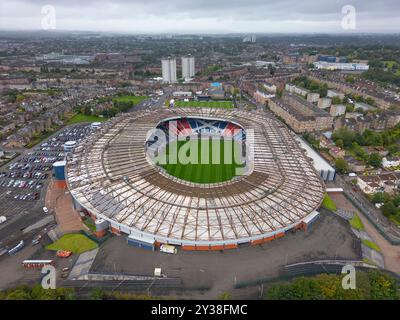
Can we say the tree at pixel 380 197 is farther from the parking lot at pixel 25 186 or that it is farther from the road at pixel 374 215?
the parking lot at pixel 25 186

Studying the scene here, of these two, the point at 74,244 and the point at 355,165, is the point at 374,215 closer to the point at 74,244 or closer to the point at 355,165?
the point at 355,165

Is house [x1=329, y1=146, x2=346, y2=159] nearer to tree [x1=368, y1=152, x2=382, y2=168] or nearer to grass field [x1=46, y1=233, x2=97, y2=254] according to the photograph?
tree [x1=368, y1=152, x2=382, y2=168]

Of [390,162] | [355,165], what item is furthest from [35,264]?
[390,162]

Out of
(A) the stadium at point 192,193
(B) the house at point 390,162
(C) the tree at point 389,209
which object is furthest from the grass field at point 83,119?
(C) the tree at point 389,209

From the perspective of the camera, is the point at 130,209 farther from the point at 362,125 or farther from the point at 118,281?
the point at 362,125

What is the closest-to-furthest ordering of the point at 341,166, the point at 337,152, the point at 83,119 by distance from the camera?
the point at 341,166, the point at 337,152, the point at 83,119

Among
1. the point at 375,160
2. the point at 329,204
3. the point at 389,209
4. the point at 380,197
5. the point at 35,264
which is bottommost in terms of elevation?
the point at 35,264
